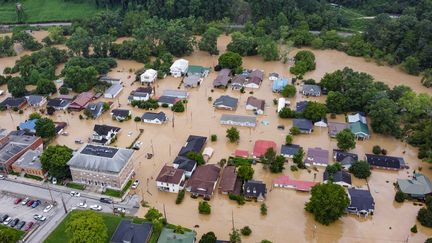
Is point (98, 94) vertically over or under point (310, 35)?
under

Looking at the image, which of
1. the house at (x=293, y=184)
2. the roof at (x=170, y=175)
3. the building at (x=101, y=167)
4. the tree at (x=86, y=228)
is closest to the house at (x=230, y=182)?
the house at (x=293, y=184)

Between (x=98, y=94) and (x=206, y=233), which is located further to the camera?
(x=98, y=94)

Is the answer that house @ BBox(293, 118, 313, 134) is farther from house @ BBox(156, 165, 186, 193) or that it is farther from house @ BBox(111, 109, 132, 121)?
house @ BBox(111, 109, 132, 121)

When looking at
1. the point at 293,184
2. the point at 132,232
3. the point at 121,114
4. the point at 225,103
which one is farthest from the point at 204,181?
the point at 121,114

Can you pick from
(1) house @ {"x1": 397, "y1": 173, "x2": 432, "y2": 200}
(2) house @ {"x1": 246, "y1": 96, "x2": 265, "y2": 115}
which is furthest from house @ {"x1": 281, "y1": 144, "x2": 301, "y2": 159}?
(1) house @ {"x1": 397, "y1": 173, "x2": 432, "y2": 200}

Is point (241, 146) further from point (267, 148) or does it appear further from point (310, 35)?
point (310, 35)

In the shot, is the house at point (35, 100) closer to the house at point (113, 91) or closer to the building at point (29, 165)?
the house at point (113, 91)

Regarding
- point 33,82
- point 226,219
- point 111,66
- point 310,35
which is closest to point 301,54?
point 310,35
